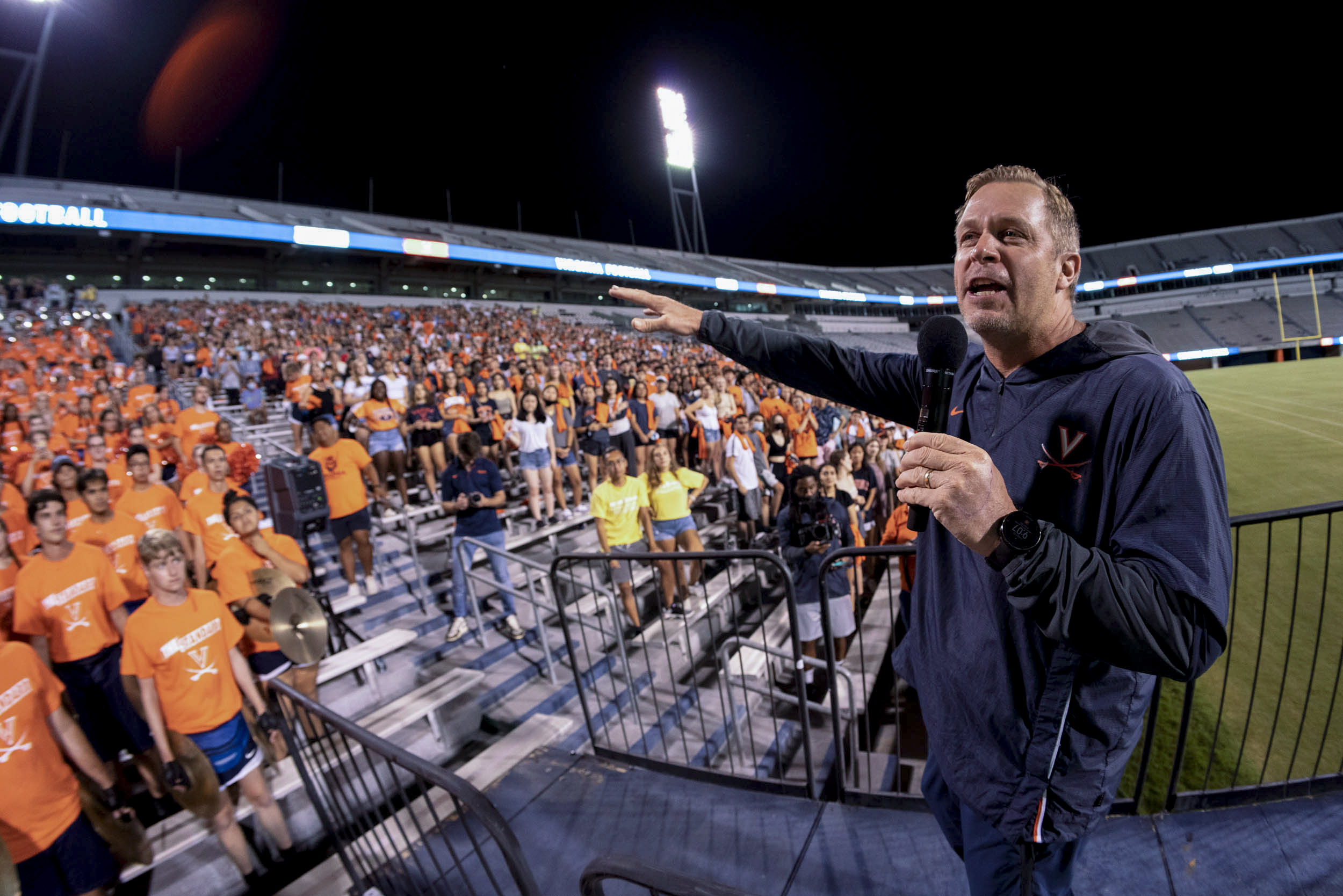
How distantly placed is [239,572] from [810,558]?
4.58 meters

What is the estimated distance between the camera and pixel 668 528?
662 centimetres

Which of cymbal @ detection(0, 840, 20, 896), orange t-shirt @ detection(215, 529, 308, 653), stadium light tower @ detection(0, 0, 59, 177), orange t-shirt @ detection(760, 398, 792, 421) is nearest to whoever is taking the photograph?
cymbal @ detection(0, 840, 20, 896)

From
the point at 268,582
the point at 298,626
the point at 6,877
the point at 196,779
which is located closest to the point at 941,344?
the point at 6,877

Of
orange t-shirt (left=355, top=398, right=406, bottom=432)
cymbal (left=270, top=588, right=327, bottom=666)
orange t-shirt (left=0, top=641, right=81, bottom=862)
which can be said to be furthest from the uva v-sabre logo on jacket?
orange t-shirt (left=355, top=398, right=406, bottom=432)

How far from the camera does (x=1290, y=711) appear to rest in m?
4.20

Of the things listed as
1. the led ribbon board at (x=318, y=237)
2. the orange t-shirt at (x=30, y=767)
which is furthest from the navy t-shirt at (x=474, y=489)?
the led ribbon board at (x=318, y=237)

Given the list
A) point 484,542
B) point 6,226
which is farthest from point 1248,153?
point 6,226

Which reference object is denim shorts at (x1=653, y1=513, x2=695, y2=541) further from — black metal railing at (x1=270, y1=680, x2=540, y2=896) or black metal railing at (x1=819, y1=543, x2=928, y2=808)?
black metal railing at (x1=270, y1=680, x2=540, y2=896)

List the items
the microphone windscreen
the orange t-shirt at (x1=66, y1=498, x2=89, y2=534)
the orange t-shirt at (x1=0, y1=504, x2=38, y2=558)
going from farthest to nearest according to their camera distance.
A: 1. the orange t-shirt at (x1=0, y1=504, x2=38, y2=558)
2. the orange t-shirt at (x1=66, y1=498, x2=89, y2=534)
3. the microphone windscreen

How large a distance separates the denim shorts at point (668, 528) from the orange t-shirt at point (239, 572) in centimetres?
347

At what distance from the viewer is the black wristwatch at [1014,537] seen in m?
1.06

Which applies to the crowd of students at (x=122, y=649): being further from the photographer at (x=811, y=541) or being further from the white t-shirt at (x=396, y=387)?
the photographer at (x=811, y=541)

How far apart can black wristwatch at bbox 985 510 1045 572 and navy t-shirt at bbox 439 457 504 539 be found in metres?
5.52

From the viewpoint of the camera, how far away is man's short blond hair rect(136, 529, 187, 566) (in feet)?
11.5
